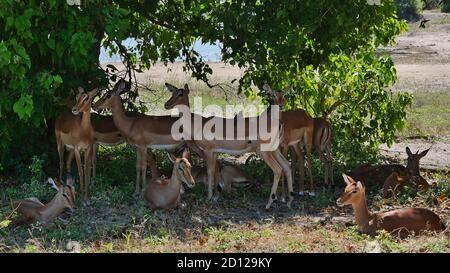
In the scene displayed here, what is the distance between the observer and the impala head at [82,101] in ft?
32.9

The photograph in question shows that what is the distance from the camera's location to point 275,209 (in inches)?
404

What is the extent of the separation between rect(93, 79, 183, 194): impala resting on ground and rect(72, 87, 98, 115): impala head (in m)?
0.62

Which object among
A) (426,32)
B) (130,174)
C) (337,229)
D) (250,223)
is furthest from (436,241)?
(426,32)

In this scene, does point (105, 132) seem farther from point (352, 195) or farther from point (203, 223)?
point (352, 195)

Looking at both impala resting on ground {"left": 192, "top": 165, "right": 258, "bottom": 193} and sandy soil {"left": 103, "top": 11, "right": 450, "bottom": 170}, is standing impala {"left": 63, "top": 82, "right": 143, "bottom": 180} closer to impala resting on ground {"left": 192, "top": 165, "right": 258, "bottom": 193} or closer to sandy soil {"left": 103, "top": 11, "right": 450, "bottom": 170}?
impala resting on ground {"left": 192, "top": 165, "right": 258, "bottom": 193}

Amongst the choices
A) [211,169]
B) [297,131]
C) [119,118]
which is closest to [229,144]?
[211,169]

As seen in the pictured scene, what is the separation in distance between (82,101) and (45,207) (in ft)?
4.78

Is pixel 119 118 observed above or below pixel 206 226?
above

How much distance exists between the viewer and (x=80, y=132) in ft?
34.0

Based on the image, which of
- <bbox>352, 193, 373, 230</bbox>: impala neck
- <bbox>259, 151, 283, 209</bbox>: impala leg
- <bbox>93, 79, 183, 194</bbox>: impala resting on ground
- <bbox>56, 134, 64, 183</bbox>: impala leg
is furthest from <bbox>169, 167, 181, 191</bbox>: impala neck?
<bbox>352, 193, 373, 230</bbox>: impala neck

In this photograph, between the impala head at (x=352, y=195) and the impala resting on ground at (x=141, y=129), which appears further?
the impala resting on ground at (x=141, y=129)

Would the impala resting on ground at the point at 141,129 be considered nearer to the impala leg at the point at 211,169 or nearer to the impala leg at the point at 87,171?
the impala leg at the point at 211,169

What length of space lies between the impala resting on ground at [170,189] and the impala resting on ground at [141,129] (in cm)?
95

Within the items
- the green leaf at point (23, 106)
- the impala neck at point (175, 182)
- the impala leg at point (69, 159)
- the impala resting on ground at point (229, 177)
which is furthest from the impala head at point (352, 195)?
the impala leg at point (69, 159)
